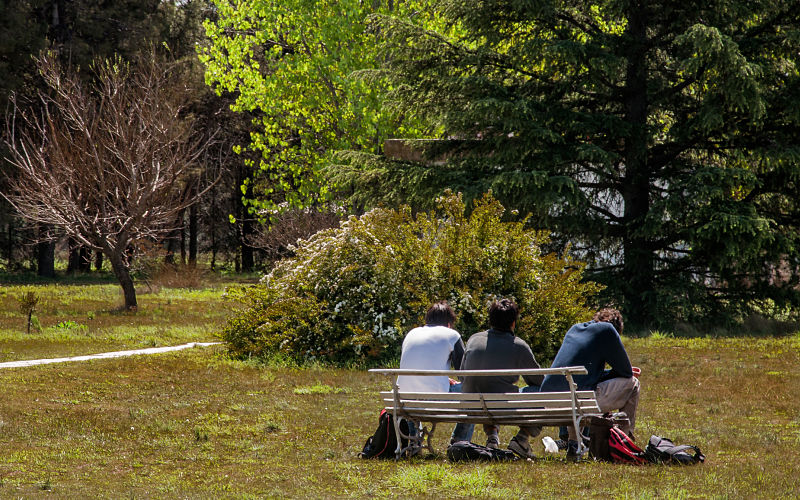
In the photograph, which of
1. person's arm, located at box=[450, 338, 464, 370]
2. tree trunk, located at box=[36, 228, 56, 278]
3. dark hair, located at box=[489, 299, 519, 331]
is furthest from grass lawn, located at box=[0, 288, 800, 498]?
tree trunk, located at box=[36, 228, 56, 278]

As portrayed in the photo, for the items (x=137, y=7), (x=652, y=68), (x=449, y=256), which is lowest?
(x=449, y=256)

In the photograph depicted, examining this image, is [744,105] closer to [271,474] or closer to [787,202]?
[787,202]

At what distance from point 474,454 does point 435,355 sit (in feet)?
3.35

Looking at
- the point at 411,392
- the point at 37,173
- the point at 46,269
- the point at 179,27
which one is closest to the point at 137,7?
the point at 179,27

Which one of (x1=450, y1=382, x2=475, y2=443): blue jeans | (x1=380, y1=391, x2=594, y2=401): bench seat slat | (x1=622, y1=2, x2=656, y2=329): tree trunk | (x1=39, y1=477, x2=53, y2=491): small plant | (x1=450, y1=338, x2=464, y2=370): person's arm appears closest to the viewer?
(x1=39, y1=477, x2=53, y2=491): small plant

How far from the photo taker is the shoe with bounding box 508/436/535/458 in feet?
24.8

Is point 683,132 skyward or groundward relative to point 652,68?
groundward

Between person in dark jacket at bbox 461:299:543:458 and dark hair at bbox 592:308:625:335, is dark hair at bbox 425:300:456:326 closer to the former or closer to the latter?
person in dark jacket at bbox 461:299:543:458

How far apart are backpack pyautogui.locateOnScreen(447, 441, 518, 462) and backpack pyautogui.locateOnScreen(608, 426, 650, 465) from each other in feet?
2.70

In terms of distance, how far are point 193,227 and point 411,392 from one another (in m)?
42.1

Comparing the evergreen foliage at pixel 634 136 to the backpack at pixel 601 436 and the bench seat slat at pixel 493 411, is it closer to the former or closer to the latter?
the bench seat slat at pixel 493 411

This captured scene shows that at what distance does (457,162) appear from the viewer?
2014 cm

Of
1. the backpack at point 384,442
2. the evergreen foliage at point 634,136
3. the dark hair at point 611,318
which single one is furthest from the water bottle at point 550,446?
the evergreen foliage at point 634,136

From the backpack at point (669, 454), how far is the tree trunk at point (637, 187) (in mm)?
11717
